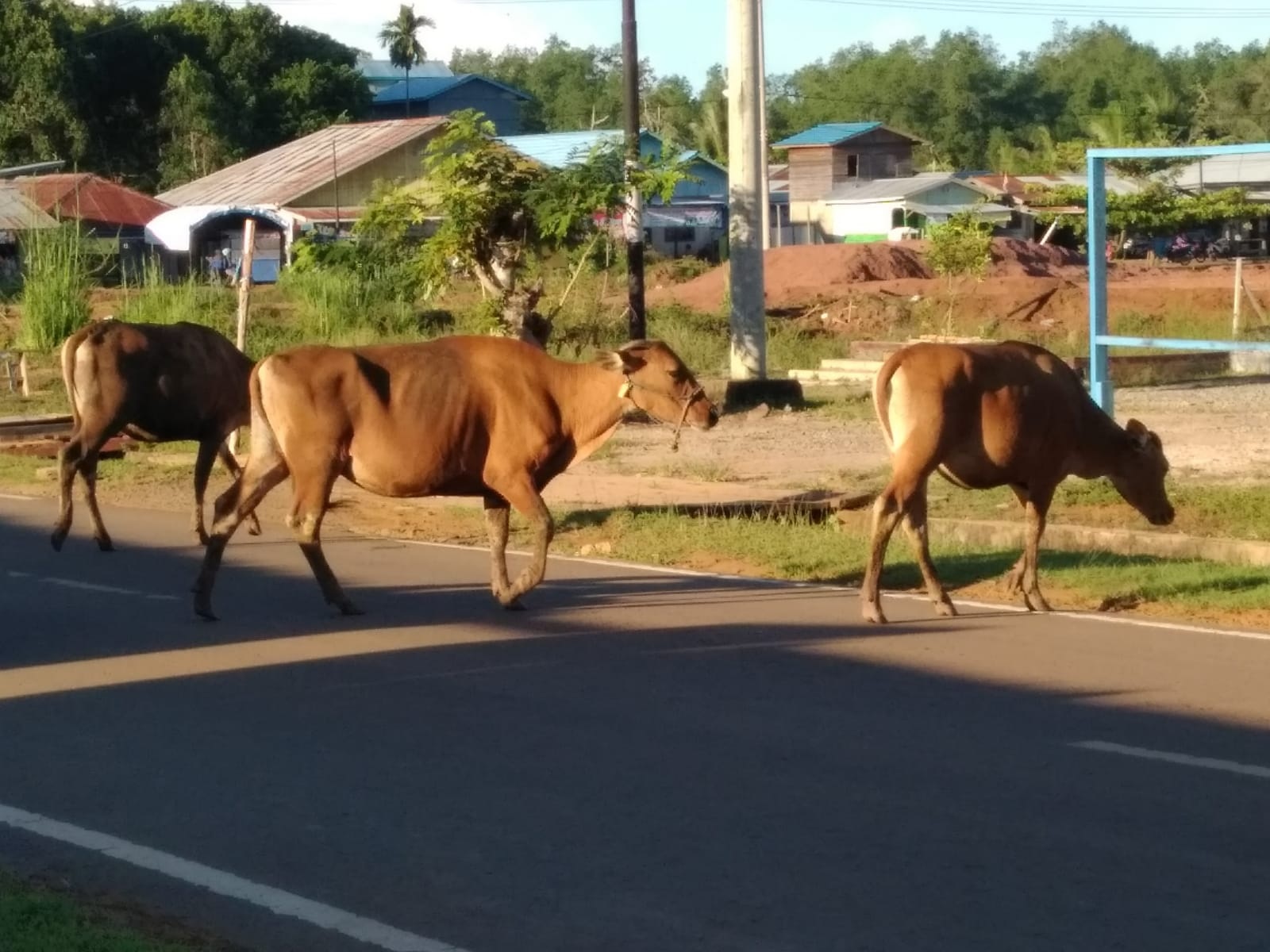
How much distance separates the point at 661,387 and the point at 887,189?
68521mm

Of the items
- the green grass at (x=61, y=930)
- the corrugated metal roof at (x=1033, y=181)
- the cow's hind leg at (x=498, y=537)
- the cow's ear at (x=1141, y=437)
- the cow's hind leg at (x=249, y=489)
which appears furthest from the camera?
the corrugated metal roof at (x=1033, y=181)

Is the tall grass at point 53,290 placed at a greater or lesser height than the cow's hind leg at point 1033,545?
greater

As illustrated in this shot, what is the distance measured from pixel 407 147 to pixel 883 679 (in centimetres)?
5428

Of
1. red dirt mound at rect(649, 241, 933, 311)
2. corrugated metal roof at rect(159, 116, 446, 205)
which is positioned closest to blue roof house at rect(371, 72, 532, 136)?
corrugated metal roof at rect(159, 116, 446, 205)

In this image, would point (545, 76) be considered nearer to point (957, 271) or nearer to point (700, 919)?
point (957, 271)

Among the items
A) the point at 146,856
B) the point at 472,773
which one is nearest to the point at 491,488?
the point at 472,773

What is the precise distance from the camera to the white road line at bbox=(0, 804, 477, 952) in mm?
5852

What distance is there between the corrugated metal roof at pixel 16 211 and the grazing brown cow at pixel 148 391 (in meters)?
26.4

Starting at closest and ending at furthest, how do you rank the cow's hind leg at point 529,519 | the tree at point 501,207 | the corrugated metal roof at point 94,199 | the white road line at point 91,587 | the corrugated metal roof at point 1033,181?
the cow's hind leg at point 529,519 < the white road line at point 91,587 < the tree at point 501,207 < the corrugated metal roof at point 94,199 < the corrugated metal roof at point 1033,181

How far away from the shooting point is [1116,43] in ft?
444

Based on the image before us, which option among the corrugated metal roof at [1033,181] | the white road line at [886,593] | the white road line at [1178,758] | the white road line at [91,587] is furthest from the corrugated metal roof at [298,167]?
the white road line at [1178,758]

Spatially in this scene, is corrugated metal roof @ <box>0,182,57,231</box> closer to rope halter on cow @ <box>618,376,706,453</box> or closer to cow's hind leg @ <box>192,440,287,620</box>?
cow's hind leg @ <box>192,440,287,620</box>

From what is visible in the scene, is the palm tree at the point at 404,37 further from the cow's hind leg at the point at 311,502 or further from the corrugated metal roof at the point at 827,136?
the cow's hind leg at the point at 311,502

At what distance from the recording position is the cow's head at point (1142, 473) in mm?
12383
